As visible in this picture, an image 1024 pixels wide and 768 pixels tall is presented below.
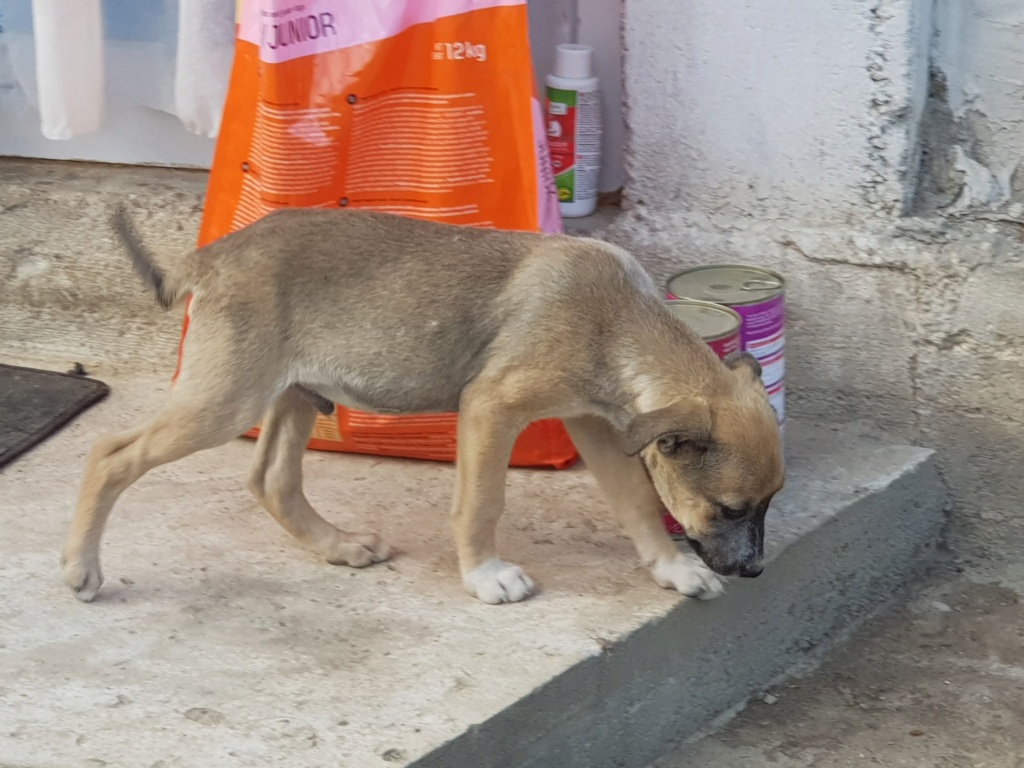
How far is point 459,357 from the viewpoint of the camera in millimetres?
2713

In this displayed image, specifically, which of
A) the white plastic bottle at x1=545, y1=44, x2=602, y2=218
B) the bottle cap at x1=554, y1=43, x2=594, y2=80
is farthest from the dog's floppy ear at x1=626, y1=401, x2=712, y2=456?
the bottle cap at x1=554, y1=43, x2=594, y2=80

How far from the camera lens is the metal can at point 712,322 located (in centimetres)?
286

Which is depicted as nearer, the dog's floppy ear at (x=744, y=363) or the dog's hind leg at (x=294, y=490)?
the dog's floppy ear at (x=744, y=363)

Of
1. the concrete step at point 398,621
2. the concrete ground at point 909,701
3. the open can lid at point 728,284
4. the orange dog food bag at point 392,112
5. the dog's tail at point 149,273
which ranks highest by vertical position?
the orange dog food bag at point 392,112

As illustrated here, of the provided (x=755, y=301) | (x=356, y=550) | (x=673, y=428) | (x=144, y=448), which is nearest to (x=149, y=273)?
(x=144, y=448)

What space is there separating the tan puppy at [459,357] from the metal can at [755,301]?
352mm

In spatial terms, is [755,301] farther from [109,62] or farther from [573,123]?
[109,62]

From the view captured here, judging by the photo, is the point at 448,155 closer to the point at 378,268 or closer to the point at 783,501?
the point at 378,268

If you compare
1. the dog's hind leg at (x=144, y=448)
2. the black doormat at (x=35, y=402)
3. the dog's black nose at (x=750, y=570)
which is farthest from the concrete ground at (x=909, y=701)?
the black doormat at (x=35, y=402)

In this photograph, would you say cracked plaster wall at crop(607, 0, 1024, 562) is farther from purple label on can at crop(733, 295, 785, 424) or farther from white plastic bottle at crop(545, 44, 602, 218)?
purple label on can at crop(733, 295, 785, 424)

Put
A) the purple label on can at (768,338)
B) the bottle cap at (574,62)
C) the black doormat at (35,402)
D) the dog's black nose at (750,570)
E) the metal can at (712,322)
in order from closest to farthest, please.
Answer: the dog's black nose at (750,570)
the metal can at (712,322)
the purple label on can at (768,338)
the black doormat at (35,402)
the bottle cap at (574,62)

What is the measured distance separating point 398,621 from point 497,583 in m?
0.22

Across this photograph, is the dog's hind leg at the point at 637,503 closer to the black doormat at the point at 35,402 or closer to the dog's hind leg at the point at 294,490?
the dog's hind leg at the point at 294,490

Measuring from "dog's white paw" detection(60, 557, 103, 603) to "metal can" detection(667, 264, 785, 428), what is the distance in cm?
142
